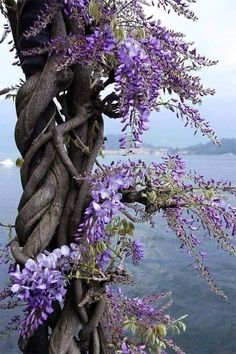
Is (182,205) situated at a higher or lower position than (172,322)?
higher

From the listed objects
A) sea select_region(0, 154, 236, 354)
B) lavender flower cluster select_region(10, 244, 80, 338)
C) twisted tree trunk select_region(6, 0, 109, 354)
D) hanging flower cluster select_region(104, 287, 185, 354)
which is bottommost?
sea select_region(0, 154, 236, 354)

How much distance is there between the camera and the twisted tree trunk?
3.27 feet

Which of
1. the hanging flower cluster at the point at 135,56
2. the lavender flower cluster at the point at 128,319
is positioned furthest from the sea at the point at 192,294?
the hanging flower cluster at the point at 135,56

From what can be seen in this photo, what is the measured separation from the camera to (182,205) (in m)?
1.01

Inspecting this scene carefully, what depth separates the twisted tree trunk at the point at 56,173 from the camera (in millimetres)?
996

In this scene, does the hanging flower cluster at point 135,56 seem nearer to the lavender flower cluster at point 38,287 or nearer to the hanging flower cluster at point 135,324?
the lavender flower cluster at point 38,287

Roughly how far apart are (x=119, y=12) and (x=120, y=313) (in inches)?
26.2

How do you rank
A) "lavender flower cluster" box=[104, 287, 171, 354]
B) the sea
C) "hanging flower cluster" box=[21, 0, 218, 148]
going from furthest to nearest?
1. the sea
2. "lavender flower cluster" box=[104, 287, 171, 354]
3. "hanging flower cluster" box=[21, 0, 218, 148]

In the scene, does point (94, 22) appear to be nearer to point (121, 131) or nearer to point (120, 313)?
point (121, 131)

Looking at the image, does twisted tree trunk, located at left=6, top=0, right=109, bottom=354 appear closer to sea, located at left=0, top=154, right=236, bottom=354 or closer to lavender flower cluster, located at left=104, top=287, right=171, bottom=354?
lavender flower cluster, located at left=104, top=287, right=171, bottom=354

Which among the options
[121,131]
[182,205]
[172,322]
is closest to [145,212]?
[182,205]

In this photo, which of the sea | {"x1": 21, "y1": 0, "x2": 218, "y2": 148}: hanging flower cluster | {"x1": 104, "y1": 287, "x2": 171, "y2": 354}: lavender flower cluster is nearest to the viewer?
{"x1": 21, "y1": 0, "x2": 218, "y2": 148}: hanging flower cluster

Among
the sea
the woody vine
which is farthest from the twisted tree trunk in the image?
the sea

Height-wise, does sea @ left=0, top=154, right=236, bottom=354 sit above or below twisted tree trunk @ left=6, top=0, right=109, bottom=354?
below
